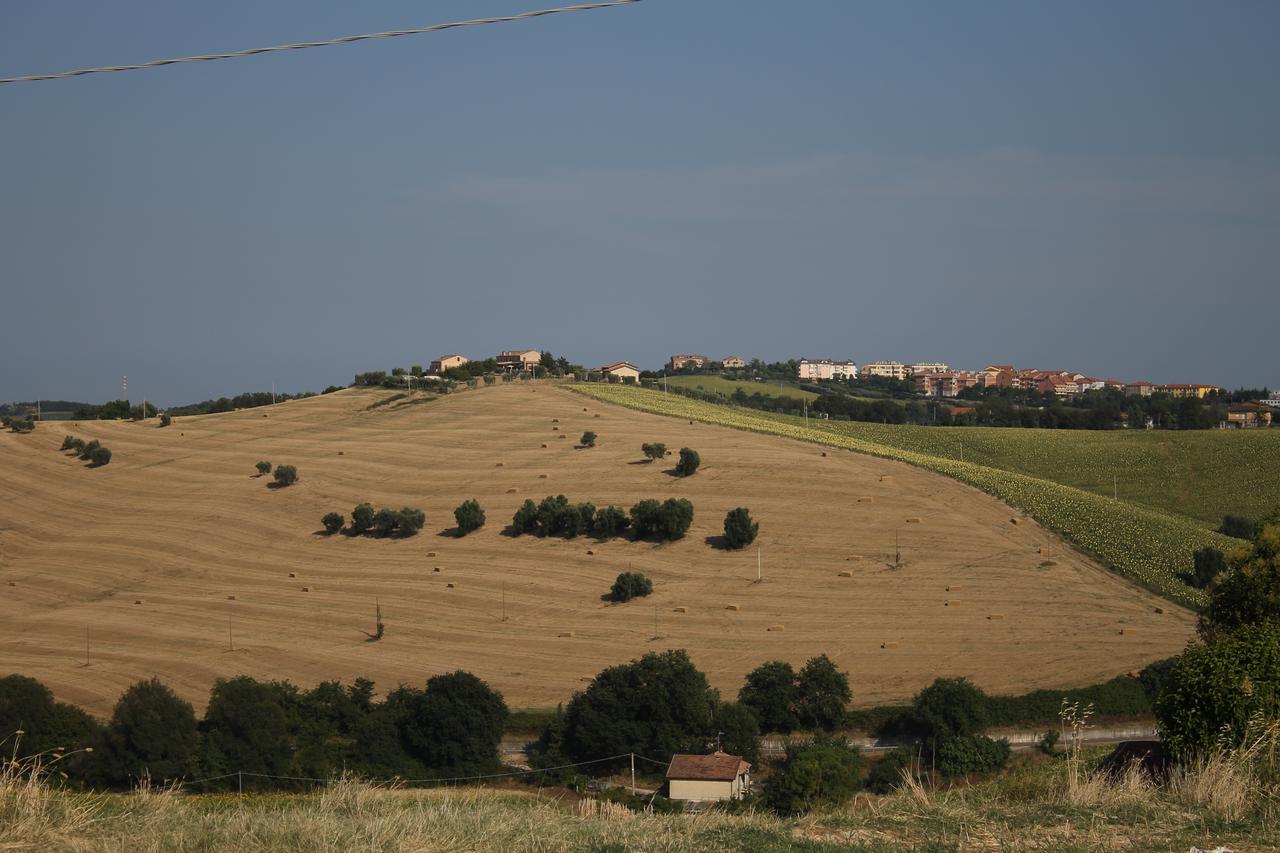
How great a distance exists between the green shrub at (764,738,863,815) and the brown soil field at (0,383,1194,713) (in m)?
9.10

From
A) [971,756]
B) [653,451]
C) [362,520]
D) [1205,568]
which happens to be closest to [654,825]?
[971,756]

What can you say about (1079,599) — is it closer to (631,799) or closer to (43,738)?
(631,799)

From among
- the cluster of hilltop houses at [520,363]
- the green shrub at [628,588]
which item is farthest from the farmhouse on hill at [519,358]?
the green shrub at [628,588]

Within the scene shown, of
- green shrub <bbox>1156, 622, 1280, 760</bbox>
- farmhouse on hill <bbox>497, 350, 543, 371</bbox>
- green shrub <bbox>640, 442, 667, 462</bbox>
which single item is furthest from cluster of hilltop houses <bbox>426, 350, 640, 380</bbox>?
green shrub <bbox>1156, 622, 1280, 760</bbox>

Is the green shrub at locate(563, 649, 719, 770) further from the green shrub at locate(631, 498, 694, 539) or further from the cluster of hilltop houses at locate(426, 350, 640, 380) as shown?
the cluster of hilltop houses at locate(426, 350, 640, 380)

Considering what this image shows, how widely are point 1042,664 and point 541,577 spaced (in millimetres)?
21765

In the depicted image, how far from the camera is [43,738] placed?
30094 mm

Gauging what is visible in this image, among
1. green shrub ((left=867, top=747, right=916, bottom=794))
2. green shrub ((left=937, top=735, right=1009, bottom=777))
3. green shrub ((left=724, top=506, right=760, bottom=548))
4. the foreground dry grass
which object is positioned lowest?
green shrub ((left=867, top=747, right=916, bottom=794))

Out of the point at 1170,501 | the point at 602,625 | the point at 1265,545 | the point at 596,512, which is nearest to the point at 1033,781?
the point at 1265,545

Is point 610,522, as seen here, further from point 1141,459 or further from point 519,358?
point 519,358

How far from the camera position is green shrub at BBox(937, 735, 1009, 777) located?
27938mm

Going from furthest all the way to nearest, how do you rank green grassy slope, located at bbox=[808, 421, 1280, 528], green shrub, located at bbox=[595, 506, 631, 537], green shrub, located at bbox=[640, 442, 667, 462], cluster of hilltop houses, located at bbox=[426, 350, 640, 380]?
cluster of hilltop houses, located at bbox=[426, 350, 640, 380], green grassy slope, located at bbox=[808, 421, 1280, 528], green shrub, located at bbox=[640, 442, 667, 462], green shrub, located at bbox=[595, 506, 631, 537]

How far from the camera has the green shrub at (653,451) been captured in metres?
66.4

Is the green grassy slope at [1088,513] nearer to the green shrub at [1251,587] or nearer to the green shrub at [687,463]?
the green shrub at [687,463]
